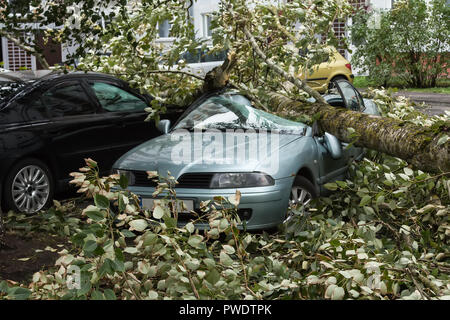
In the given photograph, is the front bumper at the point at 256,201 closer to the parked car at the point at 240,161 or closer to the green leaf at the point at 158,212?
the parked car at the point at 240,161

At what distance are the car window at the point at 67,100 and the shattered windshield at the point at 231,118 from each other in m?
1.59

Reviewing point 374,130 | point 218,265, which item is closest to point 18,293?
point 218,265

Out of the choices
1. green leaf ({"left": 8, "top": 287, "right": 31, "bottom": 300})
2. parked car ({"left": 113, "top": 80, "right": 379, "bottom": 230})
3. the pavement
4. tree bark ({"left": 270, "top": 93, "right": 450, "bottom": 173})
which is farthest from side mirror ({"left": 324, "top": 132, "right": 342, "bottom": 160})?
the pavement

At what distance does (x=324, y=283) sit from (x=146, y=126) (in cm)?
541

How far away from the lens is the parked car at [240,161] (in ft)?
19.0

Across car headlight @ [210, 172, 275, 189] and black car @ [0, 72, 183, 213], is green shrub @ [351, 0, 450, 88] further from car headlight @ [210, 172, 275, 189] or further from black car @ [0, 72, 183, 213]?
car headlight @ [210, 172, 275, 189]

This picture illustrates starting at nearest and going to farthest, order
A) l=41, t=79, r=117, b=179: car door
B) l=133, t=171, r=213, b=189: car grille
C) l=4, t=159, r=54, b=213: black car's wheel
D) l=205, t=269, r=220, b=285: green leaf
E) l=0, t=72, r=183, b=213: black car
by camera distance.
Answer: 1. l=205, t=269, r=220, b=285: green leaf
2. l=133, t=171, r=213, b=189: car grille
3. l=4, t=159, r=54, b=213: black car's wheel
4. l=0, t=72, r=183, b=213: black car
5. l=41, t=79, r=117, b=179: car door

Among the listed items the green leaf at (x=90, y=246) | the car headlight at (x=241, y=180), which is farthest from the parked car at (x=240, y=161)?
the green leaf at (x=90, y=246)

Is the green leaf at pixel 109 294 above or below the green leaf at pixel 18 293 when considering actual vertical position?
below

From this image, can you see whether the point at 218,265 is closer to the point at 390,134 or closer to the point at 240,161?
the point at 240,161

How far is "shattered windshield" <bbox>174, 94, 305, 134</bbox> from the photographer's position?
6797 mm

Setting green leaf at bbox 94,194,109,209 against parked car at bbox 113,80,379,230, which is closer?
green leaf at bbox 94,194,109,209
